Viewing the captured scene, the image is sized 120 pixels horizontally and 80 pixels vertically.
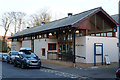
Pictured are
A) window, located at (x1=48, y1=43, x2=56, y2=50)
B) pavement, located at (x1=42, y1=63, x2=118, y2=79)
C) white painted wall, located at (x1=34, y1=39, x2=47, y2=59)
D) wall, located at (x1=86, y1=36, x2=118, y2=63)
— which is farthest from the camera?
white painted wall, located at (x1=34, y1=39, x2=47, y2=59)

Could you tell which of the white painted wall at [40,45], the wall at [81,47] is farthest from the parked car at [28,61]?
the white painted wall at [40,45]

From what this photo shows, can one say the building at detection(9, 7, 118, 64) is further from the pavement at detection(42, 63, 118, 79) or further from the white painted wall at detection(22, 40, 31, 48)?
the white painted wall at detection(22, 40, 31, 48)

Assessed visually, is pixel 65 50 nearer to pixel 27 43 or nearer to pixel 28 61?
pixel 28 61

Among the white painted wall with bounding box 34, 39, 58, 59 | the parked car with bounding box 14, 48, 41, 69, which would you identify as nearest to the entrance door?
the white painted wall with bounding box 34, 39, 58, 59

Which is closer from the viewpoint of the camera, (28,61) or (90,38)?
(28,61)

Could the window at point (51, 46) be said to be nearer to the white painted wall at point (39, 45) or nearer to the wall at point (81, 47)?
the white painted wall at point (39, 45)

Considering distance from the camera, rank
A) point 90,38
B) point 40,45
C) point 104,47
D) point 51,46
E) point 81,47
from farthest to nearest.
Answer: point 40,45, point 51,46, point 104,47, point 81,47, point 90,38

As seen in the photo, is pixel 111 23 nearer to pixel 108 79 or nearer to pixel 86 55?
pixel 86 55

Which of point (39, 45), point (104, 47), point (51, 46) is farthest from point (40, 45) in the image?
point (104, 47)

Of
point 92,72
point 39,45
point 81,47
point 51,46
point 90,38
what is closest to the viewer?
point 92,72

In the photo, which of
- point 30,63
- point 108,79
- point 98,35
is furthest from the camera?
point 98,35

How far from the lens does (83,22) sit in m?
18.5

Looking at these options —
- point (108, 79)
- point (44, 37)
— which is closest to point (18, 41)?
point (44, 37)

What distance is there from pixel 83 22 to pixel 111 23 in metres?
3.88
